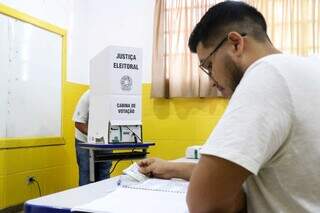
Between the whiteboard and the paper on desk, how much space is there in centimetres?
249

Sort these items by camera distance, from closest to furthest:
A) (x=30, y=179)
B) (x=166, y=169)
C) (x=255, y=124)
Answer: (x=255, y=124), (x=166, y=169), (x=30, y=179)

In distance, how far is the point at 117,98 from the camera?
2750 millimetres

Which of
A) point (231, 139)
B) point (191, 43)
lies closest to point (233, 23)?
point (191, 43)

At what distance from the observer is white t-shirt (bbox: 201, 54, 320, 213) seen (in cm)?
65

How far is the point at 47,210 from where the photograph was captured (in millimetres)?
1001

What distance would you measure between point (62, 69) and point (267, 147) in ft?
12.1

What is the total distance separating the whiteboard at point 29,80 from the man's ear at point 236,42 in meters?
2.83

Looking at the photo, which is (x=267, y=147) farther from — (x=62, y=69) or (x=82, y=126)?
(x=62, y=69)

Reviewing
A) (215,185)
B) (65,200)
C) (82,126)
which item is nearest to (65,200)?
(65,200)

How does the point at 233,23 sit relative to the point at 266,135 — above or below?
above

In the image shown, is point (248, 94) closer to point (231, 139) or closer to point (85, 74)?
point (231, 139)

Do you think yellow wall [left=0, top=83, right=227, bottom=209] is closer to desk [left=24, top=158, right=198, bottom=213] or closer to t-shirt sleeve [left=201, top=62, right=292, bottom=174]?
desk [left=24, top=158, right=198, bottom=213]

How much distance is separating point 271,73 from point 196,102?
3291mm

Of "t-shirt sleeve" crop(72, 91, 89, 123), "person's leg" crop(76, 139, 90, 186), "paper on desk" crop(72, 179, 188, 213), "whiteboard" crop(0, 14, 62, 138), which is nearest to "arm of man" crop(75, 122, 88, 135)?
"t-shirt sleeve" crop(72, 91, 89, 123)
